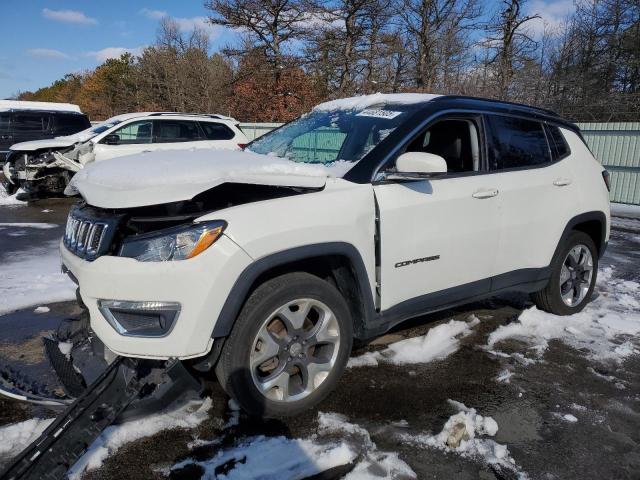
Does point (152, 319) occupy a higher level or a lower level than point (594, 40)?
lower

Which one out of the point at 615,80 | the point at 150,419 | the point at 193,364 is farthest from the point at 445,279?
the point at 615,80

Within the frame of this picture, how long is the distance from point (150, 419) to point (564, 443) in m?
2.29

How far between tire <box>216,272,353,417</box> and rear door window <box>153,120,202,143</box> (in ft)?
30.2

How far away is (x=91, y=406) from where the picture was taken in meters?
2.39

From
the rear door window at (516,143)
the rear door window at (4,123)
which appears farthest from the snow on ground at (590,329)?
the rear door window at (4,123)

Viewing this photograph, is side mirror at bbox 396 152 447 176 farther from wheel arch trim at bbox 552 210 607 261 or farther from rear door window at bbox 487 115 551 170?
wheel arch trim at bbox 552 210 607 261

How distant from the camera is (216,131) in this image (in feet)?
37.7

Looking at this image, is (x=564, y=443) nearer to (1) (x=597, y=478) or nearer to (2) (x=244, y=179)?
(1) (x=597, y=478)

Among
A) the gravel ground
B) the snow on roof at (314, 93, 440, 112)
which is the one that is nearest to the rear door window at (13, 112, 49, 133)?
the gravel ground

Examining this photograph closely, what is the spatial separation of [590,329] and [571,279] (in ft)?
1.57

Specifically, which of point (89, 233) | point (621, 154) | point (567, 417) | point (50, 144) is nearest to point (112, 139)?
point (50, 144)

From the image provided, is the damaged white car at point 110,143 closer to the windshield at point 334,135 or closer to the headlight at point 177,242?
the windshield at point 334,135

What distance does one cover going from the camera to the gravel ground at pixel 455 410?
256 centimetres

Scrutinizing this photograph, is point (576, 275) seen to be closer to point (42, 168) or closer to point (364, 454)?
point (364, 454)
